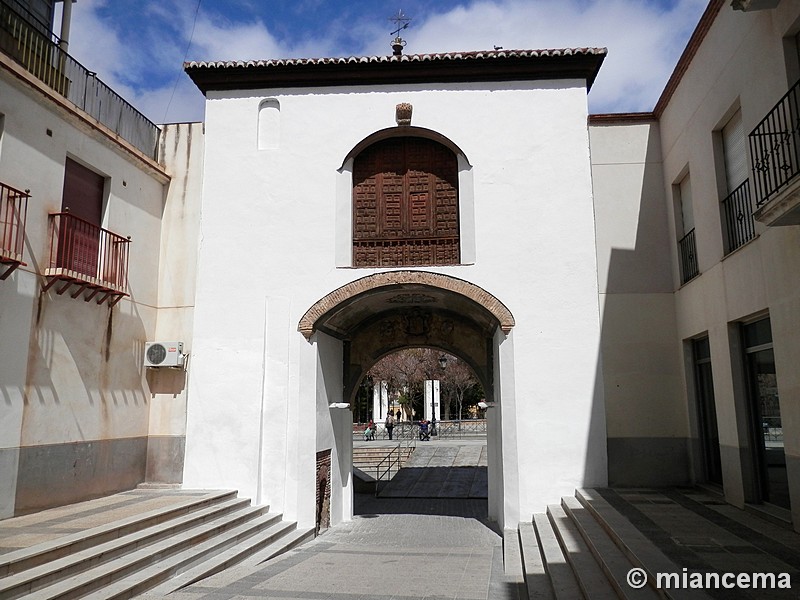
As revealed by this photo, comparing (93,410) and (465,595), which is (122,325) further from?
(465,595)

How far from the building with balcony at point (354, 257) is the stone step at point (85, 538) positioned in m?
1.53

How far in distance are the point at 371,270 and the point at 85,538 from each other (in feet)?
18.3

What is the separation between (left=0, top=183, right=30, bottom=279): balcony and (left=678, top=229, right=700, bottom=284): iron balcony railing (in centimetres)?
869

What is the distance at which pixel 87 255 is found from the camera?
29.5 feet

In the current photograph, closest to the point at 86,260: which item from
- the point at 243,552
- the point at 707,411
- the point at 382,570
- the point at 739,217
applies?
the point at 243,552

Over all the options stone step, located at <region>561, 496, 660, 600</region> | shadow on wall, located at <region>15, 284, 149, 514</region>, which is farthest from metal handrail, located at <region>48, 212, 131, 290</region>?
stone step, located at <region>561, 496, 660, 600</region>

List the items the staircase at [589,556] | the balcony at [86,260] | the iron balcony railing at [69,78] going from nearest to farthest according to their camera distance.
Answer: the staircase at [589,556] < the balcony at [86,260] < the iron balcony railing at [69,78]

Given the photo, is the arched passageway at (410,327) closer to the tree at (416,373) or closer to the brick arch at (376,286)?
the brick arch at (376,286)

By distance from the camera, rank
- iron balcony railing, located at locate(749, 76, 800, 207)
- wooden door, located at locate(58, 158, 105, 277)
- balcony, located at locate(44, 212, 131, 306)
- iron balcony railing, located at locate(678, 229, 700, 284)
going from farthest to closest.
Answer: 1. iron balcony railing, located at locate(678, 229, 700, 284)
2. wooden door, located at locate(58, 158, 105, 277)
3. balcony, located at locate(44, 212, 131, 306)
4. iron balcony railing, located at locate(749, 76, 800, 207)

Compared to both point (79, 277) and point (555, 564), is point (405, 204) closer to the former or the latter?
point (79, 277)

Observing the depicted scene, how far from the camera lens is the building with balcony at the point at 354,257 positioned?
8.49 meters

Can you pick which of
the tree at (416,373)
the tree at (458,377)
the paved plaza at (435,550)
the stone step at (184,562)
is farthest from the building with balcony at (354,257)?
the tree at (458,377)

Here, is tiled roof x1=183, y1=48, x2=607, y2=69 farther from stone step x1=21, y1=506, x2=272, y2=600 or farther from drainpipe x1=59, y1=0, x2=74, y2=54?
stone step x1=21, y1=506, x2=272, y2=600

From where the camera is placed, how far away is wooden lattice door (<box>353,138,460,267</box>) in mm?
10453
